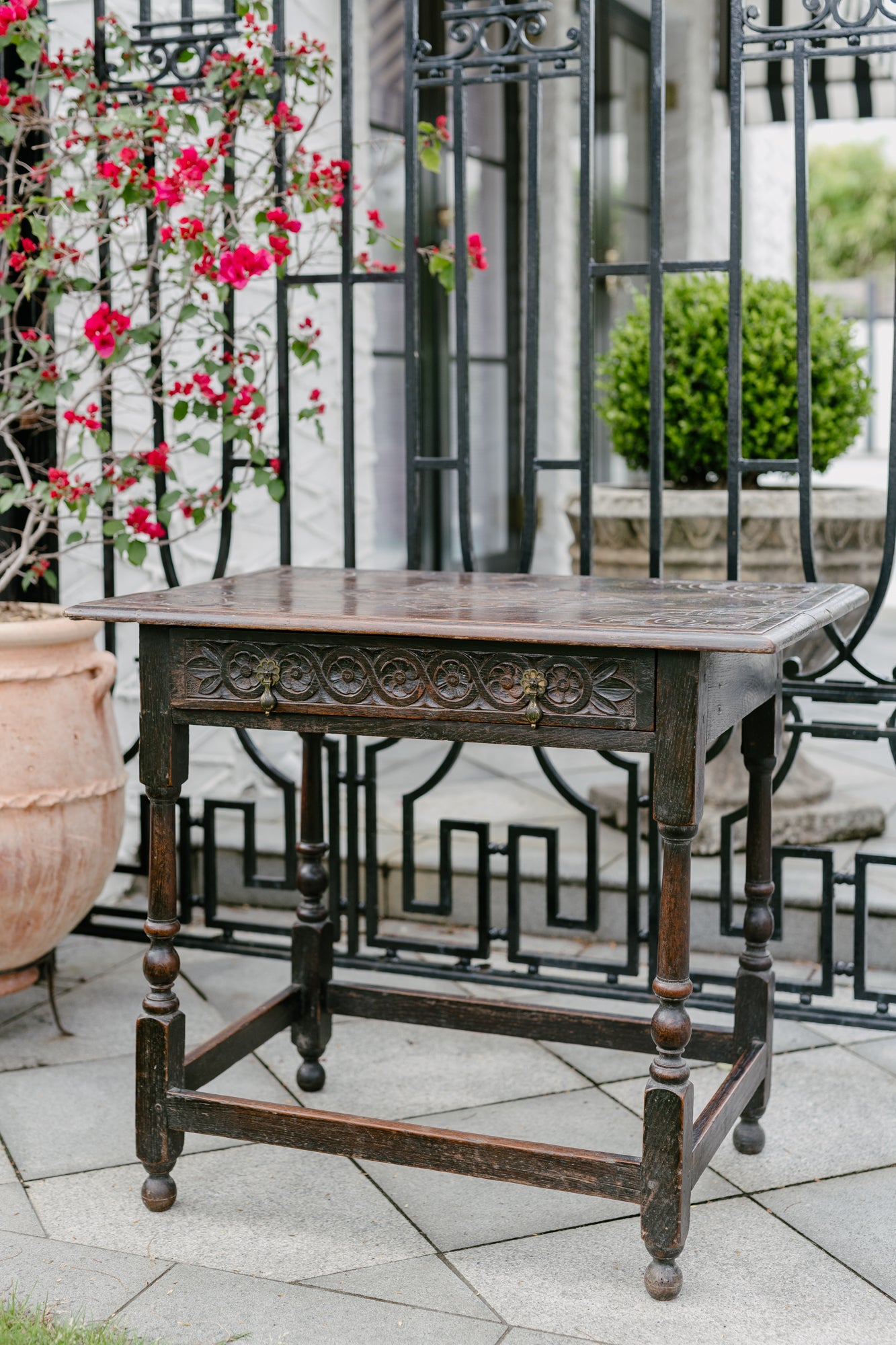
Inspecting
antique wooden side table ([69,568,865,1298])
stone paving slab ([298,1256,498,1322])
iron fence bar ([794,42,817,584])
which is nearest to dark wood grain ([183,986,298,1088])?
antique wooden side table ([69,568,865,1298])

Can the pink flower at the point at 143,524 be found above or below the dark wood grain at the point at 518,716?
above

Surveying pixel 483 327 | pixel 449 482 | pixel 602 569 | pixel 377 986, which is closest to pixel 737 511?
pixel 602 569

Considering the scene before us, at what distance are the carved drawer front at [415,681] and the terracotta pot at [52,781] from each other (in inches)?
22.8

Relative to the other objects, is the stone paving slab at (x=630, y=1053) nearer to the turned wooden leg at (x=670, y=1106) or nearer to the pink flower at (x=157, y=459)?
the turned wooden leg at (x=670, y=1106)

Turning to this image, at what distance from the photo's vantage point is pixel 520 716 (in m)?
1.79

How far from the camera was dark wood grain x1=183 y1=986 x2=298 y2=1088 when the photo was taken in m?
2.09

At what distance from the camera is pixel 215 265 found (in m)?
2.54

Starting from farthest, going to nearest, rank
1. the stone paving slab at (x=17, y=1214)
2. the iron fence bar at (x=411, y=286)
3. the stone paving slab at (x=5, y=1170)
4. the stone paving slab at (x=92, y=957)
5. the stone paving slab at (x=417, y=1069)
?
the stone paving slab at (x=92, y=957) < the iron fence bar at (x=411, y=286) < the stone paving slab at (x=417, y=1069) < the stone paving slab at (x=5, y=1170) < the stone paving slab at (x=17, y=1214)

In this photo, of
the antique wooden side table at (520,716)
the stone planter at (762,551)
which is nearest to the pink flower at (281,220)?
the antique wooden side table at (520,716)

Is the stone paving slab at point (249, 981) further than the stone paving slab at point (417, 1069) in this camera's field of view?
Yes

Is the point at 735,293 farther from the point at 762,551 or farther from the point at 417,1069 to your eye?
the point at 417,1069

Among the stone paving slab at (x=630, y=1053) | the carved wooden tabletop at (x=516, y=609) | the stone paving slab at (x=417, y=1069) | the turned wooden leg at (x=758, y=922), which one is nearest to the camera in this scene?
the carved wooden tabletop at (x=516, y=609)

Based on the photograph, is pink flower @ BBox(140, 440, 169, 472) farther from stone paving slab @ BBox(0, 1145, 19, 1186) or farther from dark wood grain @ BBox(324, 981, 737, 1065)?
stone paving slab @ BBox(0, 1145, 19, 1186)

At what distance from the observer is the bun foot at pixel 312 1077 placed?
2363mm
